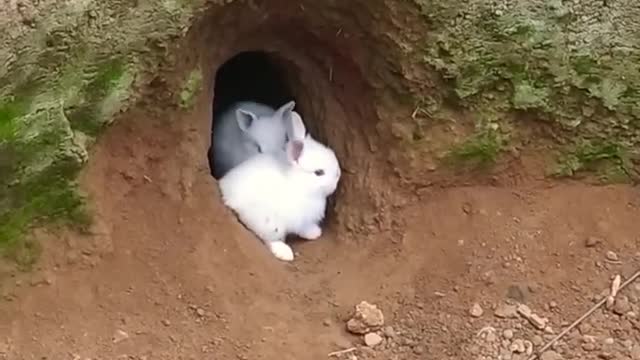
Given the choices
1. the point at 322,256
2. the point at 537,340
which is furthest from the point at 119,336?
the point at 537,340

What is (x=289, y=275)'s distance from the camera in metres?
3.88

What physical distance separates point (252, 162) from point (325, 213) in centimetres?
33

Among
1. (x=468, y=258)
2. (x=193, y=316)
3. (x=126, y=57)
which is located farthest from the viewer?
(x=468, y=258)

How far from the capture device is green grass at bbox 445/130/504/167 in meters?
3.87

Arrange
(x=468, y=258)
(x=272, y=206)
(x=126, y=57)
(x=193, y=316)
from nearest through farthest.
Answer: (x=126, y=57) < (x=193, y=316) < (x=468, y=258) < (x=272, y=206)

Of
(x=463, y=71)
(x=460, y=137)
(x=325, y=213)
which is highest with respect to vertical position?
(x=463, y=71)

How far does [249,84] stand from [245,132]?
0.64 meters

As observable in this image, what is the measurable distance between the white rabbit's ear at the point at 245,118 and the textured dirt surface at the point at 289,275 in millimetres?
609

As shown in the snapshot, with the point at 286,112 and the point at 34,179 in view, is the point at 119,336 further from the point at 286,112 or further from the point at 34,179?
the point at 286,112

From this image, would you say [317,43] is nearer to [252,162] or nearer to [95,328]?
[252,162]

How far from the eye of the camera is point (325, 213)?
4.39 m

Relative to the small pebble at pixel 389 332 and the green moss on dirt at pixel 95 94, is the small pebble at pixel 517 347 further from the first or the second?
the green moss on dirt at pixel 95 94

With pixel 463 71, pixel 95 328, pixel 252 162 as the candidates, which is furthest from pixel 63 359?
pixel 463 71

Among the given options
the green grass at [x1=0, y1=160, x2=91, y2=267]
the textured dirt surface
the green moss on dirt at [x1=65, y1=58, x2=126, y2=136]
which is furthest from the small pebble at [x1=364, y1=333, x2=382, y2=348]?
the green moss on dirt at [x1=65, y1=58, x2=126, y2=136]
